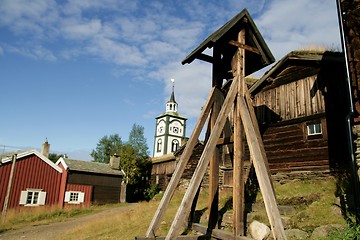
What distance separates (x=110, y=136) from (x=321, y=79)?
54.3 metres

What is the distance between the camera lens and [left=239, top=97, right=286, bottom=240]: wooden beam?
4754 mm

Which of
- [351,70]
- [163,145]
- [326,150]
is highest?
[163,145]

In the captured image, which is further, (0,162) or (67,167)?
(67,167)

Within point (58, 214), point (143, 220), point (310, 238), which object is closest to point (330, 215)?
point (310, 238)

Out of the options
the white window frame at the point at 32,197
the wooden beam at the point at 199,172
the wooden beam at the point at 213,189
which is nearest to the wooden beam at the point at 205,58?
the wooden beam at the point at 213,189

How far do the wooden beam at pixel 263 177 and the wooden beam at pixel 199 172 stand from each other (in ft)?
1.14

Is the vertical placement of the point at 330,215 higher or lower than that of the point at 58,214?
higher

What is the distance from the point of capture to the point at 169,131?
71062 millimetres

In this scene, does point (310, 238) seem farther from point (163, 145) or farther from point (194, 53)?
point (163, 145)

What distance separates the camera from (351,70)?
286 inches

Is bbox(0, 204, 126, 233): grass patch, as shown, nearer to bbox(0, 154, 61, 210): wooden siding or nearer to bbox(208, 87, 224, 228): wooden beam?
bbox(0, 154, 61, 210): wooden siding

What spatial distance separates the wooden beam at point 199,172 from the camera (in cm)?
473

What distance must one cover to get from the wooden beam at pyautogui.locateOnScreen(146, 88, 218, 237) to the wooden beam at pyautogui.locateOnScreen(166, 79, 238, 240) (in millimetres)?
720

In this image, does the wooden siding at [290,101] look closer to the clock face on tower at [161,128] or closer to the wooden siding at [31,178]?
the wooden siding at [31,178]
